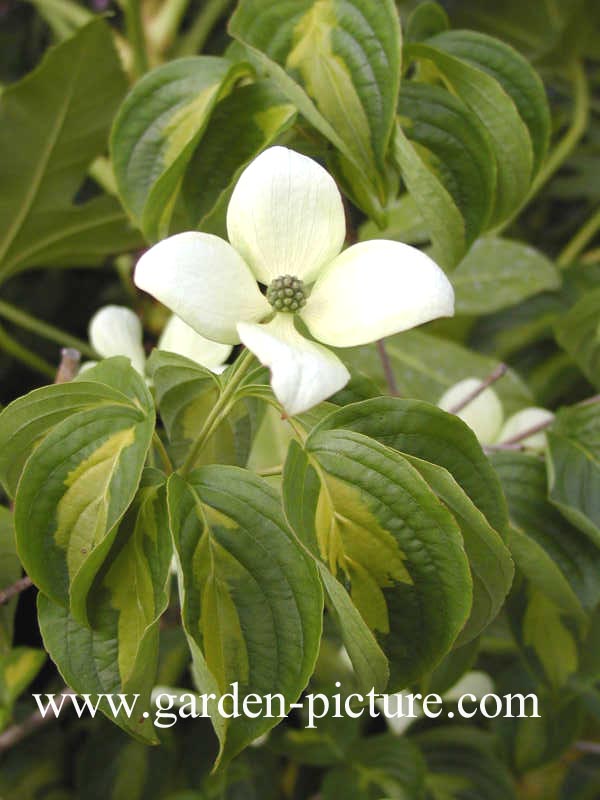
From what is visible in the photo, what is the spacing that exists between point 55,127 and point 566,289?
62 cm

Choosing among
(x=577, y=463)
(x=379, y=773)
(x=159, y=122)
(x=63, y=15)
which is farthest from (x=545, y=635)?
(x=63, y=15)

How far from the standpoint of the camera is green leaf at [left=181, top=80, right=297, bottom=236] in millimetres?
554

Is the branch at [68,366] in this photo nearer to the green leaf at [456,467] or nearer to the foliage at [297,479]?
the foliage at [297,479]

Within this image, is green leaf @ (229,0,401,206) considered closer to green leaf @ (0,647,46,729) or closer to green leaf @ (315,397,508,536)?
green leaf @ (315,397,508,536)

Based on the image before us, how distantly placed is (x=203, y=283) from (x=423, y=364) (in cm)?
57

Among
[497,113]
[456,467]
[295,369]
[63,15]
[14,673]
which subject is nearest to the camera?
[295,369]

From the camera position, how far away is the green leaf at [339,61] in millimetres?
511

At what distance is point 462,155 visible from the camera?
1.84 ft

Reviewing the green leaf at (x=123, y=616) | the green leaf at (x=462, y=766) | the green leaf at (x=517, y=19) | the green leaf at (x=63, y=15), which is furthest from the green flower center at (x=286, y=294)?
the green leaf at (x=517, y=19)

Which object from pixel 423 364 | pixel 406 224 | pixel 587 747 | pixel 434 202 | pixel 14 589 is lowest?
pixel 587 747

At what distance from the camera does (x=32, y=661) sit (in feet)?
2.25

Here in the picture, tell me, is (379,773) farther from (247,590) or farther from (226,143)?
(226,143)

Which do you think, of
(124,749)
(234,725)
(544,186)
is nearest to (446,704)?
(124,749)

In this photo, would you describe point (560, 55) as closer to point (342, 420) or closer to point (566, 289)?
point (566, 289)
